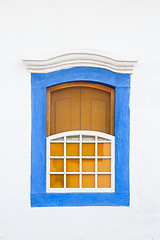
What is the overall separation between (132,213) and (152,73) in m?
1.78

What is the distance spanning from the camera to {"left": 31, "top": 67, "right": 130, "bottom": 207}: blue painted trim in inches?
132

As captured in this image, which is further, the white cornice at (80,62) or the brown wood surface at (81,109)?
the brown wood surface at (81,109)

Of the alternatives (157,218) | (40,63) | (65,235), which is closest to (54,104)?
(40,63)

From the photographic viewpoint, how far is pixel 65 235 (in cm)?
335

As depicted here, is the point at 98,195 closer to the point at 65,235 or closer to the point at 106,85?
the point at 65,235

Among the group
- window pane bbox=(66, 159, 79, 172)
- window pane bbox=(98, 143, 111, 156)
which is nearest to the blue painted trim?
window pane bbox=(98, 143, 111, 156)

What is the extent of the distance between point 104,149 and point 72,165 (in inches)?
17.9

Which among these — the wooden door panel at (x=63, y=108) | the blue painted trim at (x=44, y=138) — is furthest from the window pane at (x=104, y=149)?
the wooden door panel at (x=63, y=108)

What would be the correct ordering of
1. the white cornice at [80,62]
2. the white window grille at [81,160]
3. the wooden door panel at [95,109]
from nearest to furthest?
1. the white cornice at [80,62]
2. the white window grille at [81,160]
3. the wooden door panel at [95,109]

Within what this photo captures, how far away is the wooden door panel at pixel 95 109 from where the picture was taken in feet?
11.5

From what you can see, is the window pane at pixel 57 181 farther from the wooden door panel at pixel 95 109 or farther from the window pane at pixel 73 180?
the wooden door panel at pixel 95 109

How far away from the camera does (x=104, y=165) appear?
3.45 meters

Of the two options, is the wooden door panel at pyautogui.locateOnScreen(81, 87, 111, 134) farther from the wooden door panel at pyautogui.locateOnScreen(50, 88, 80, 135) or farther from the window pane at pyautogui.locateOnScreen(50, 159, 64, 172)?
the window pane at pyautogui.locateOnScreen(50, 159, 64, 172)

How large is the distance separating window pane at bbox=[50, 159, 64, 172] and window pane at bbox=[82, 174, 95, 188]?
308 mm
